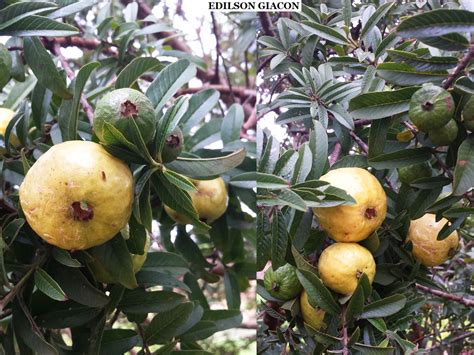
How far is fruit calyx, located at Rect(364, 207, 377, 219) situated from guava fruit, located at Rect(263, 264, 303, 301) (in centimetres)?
14

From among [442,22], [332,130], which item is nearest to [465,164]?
[442,22]

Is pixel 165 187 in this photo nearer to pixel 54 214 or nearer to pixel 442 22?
pixel 54 214

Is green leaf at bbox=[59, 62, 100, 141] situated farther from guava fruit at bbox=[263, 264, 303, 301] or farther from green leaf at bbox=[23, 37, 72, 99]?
guava fruit at bbox=[263, 264, 303, 301]

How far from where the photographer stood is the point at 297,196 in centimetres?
66

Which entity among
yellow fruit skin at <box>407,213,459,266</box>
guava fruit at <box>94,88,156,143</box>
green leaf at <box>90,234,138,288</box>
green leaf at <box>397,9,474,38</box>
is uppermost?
green leaf at <box>397,9,474,38</box>

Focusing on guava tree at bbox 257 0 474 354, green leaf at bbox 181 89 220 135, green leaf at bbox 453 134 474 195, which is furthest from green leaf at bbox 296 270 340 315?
green leaf at bbox 181 89 220 135

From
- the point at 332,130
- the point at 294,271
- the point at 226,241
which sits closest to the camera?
the point at 294,271

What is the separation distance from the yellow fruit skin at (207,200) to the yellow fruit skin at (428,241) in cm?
36

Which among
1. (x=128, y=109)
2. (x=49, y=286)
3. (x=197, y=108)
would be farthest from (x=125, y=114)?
(x=197, y=108)

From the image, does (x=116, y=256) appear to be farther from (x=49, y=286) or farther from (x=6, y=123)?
(x=6, y=123)

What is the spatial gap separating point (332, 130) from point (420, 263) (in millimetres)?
258

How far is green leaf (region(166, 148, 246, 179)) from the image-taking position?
64 centimetres

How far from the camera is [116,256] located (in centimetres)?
70

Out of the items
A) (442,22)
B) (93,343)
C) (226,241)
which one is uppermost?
(442,22)
